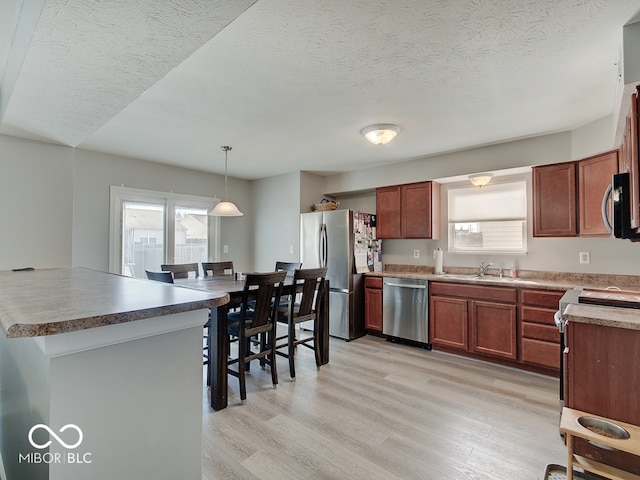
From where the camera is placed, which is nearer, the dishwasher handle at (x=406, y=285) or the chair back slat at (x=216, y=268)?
the dishwasher handle at (x=406, y=285)

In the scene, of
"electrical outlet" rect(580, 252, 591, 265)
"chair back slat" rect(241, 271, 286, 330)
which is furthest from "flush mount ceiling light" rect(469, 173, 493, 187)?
"chair back slat" rect(241, 271, 286, 330)

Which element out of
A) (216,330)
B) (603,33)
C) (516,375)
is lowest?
(516,375)

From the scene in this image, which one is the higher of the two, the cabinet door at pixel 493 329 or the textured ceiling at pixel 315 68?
the textured ceiling at pixel 315 68

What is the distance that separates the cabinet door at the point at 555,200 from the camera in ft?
10.0

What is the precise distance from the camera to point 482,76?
2148 mm

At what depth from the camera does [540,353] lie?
303cm

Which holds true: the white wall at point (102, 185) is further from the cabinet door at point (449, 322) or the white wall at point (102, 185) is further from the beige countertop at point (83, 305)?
the cabinet door at point (449, 322)

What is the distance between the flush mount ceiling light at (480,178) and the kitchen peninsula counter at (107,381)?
359 centimetres

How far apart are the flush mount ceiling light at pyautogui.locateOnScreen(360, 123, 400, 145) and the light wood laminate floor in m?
2.37

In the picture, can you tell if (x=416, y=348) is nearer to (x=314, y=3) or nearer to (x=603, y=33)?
(x=603, y=33)

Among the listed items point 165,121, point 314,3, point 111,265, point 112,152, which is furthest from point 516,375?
point 112,152

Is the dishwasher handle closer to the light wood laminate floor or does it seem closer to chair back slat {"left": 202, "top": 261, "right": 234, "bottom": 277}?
the light wood laminate floor

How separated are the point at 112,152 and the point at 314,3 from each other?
364cm
